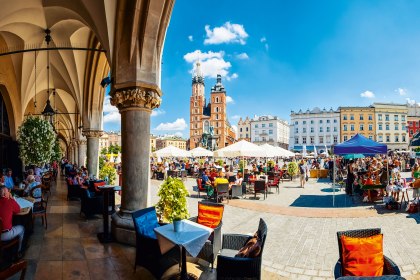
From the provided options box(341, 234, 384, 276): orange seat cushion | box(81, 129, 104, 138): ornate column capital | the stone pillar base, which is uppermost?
box(81, 129, 104, 138): ornate column capital

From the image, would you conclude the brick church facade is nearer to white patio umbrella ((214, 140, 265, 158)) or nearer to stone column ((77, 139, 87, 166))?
stone column ((77, 139, 87, 166))

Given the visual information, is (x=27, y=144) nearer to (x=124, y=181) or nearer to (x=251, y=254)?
(x=124, y=181)

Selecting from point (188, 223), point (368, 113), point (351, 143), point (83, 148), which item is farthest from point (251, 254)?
point (368, 113)

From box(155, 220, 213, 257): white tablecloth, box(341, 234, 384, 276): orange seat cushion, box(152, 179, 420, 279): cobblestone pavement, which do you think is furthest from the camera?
box(152, 179, 420, 279): cobblestone pavement

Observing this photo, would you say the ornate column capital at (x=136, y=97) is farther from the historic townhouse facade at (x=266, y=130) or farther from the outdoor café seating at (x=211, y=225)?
the historic townhouse facade at (x=266, y=130)

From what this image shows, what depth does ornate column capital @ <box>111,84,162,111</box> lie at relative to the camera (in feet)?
16.9

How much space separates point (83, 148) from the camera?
62.1 ft

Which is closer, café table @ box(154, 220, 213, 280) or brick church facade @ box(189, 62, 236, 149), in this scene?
café table @ box(154, 220, 213, 280)

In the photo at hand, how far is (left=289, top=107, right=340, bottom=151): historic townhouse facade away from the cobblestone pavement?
64556mm

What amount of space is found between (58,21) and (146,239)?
9.16 meters

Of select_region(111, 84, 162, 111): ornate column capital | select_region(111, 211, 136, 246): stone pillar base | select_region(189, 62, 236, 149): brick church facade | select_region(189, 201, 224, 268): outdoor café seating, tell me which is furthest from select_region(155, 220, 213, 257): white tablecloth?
select_region(189, 62, 236, 149): brick church facade

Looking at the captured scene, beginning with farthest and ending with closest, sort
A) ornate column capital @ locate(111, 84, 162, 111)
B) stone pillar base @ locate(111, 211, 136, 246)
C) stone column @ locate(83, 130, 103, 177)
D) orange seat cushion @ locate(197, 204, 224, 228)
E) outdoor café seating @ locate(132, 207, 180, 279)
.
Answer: stone column @ locate(83, 130, 103, 177) → ornate column capital @ locate(111, 84, 162, 111) → stone pillar base @ locate(111, 211, 136, 246) → orange seat cushion @ locate(197, 204, 224, 228) → outdoor café seating @ locate(132, 207, 180, 279)

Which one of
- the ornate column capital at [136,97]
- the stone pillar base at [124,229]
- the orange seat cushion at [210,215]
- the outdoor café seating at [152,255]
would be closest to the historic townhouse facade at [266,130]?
the ornate column capital at [136,97]

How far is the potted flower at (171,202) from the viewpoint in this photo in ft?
15.7
